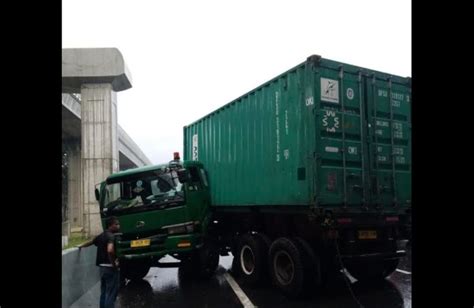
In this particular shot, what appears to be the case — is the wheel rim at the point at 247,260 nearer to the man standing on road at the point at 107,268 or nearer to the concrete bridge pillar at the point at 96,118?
the man standing on road at the point at 107,268

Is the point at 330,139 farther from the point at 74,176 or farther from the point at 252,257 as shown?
the point at 74,176

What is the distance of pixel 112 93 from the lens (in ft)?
50.6

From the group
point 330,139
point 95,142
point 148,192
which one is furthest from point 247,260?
point 95,142

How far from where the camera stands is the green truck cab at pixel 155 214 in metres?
8.54

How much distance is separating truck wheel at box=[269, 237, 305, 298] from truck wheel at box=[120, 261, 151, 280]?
10.6ft

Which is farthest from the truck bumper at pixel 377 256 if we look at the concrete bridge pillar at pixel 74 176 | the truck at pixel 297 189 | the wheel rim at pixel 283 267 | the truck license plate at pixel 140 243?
A: the concrete bridge pillar at pixel 74 176

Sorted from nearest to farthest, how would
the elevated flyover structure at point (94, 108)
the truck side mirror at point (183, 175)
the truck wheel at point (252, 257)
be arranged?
the truck wheel at point (252, 257) < the truck side mirror at point (183, 175) < the elevated flyover structure at point (94, 108)

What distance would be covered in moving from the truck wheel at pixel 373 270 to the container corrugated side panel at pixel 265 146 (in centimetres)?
233

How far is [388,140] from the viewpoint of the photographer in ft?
24.8

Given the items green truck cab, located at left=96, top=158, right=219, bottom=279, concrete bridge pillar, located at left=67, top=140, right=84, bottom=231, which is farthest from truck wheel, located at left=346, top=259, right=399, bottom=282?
concrete bridge pillar, located at left=67, top=140, right=84, bottom=231
